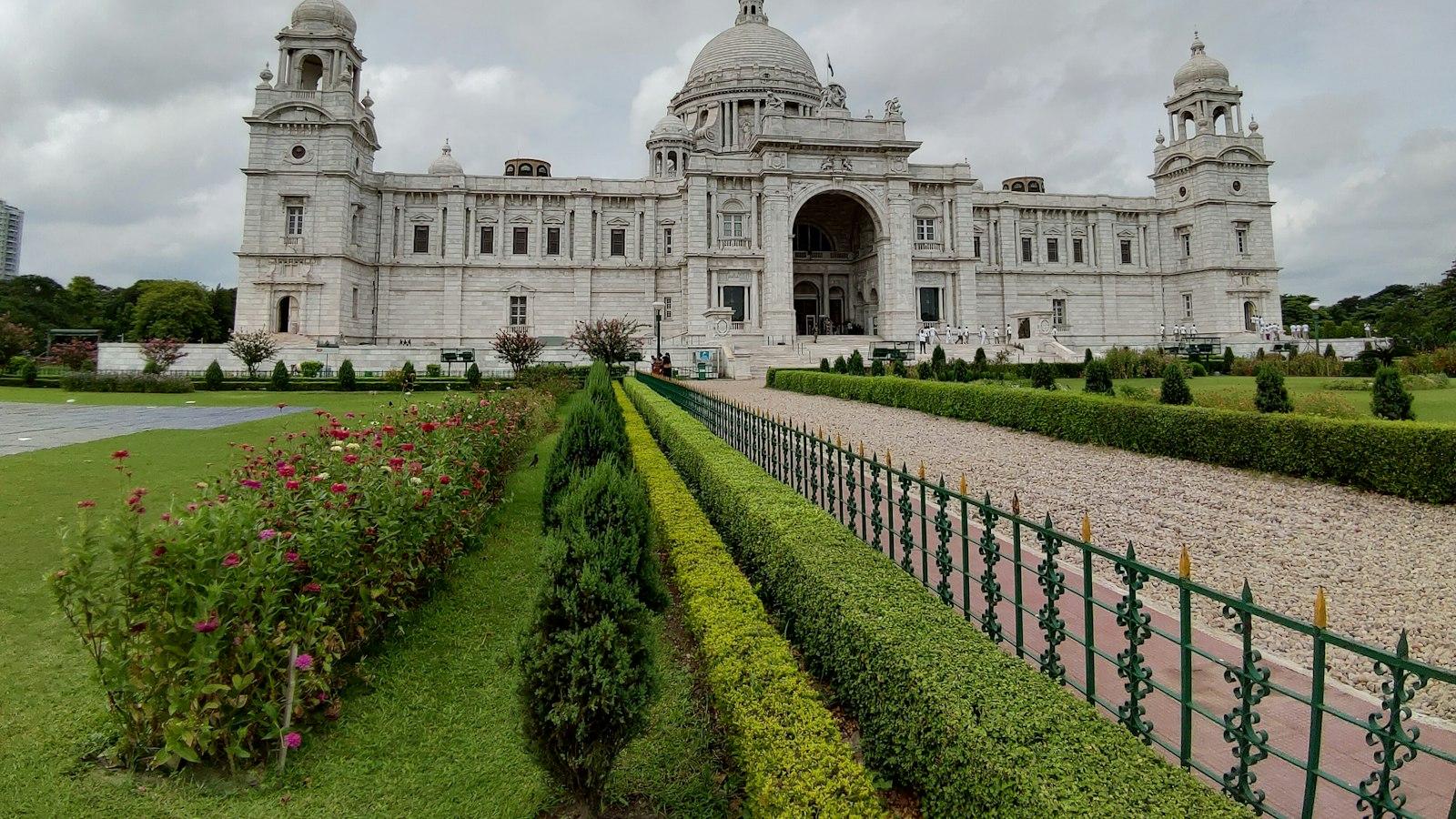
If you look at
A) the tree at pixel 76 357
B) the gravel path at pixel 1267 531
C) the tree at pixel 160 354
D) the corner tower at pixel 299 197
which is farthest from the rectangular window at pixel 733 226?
the gravel path at pixel 1267 531

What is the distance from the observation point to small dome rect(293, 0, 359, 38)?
120ft

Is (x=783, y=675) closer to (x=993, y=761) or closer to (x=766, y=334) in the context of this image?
(x=993, y=761)

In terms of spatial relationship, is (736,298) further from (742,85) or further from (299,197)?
(299,197)

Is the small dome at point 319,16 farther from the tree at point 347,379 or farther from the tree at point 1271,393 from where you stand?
the tree at point 1271,393

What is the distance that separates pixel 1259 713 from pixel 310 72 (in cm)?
4790

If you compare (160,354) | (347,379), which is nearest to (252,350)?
(160,354)

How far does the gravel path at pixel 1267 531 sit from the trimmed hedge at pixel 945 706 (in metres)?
2.43

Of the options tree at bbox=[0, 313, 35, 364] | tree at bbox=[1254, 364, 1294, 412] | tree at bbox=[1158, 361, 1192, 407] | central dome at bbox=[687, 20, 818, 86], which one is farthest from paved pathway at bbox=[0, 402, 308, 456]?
central dome at bbox=[687, 20, 818, 86]

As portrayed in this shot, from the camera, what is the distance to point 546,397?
55.2 ft

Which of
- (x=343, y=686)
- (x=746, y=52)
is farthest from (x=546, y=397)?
(x=746, y=52)

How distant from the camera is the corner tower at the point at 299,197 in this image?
117ft

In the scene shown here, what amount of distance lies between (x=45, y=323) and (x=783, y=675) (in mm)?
72930

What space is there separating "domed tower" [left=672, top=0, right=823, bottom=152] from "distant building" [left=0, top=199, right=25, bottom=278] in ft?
366

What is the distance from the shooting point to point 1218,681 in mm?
3479
